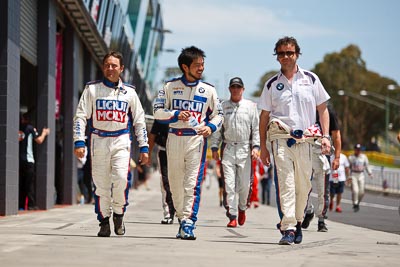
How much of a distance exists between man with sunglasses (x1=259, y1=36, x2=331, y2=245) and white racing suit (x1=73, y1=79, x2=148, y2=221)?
59.4 inches

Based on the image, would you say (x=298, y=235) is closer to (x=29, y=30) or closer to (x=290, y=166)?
(x=290, y=166)

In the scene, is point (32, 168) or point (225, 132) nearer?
point (225, 132)

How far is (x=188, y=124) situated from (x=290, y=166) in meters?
1.23

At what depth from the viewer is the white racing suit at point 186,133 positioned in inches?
394

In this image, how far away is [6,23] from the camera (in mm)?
13977

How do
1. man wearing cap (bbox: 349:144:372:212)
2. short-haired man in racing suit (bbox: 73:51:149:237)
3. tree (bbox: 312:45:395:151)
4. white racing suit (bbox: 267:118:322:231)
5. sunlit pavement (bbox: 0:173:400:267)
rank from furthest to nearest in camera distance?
tree (bbox: 312:45:395:151), man wearing cap (bbox: 349:144:372:212), short-haired man in racing suit (bbox: 73:51:149:237), white racing suit (bbox: 267:118:322:231), sunlit pavement (bbox: 0:173:400:267)

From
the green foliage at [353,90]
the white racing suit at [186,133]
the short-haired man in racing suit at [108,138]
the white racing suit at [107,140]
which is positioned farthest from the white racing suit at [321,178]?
the green foliage at [353,90]

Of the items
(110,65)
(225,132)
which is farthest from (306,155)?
(225,132)

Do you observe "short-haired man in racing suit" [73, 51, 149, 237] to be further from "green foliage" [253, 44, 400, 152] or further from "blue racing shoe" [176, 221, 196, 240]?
"green foliage" [253, 44, 400, 152]

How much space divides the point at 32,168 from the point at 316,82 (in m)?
8.75

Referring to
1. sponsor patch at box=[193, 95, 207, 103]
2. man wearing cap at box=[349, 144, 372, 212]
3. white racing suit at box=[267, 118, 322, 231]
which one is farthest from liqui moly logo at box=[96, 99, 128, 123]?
man wearing cap at box=[349, 144, 372, 212]

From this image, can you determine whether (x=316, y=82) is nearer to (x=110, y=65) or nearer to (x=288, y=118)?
(x=288, y=118)

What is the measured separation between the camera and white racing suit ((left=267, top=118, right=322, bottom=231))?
9539 millimetres

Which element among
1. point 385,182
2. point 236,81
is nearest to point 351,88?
point 385,182
